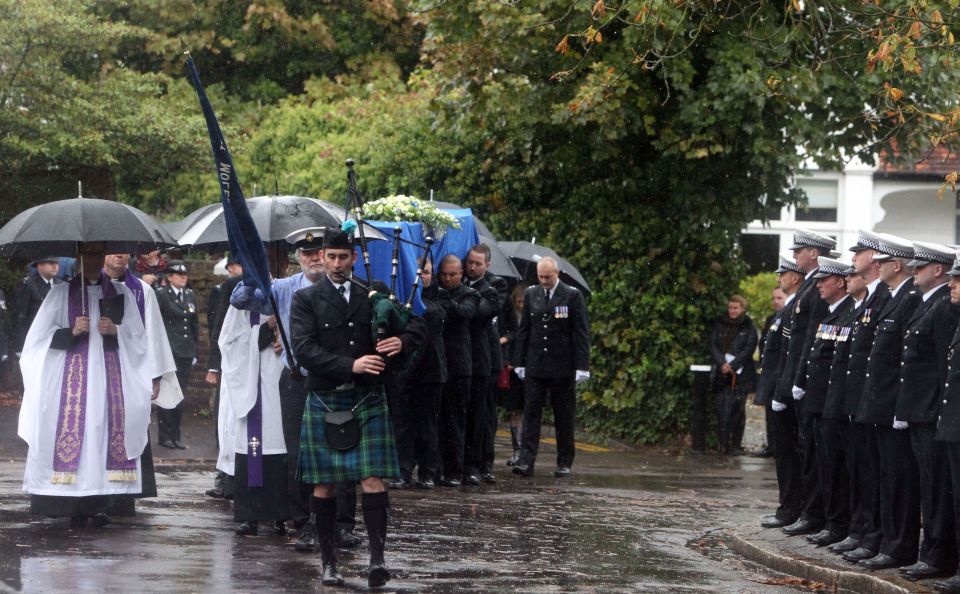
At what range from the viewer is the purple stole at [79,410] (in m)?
11.2

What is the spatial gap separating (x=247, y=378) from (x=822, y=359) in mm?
4115

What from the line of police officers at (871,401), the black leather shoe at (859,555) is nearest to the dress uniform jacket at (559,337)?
the line of police officers at (871,401)

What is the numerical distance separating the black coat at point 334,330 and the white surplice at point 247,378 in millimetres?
1794

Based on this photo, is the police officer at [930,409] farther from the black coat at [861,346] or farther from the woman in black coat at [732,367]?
the woman in black coat at [732,367]

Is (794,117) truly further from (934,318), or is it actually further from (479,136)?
(934,318)

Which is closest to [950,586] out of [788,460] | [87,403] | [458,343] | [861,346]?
[861,346]

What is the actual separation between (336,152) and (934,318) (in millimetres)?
14548

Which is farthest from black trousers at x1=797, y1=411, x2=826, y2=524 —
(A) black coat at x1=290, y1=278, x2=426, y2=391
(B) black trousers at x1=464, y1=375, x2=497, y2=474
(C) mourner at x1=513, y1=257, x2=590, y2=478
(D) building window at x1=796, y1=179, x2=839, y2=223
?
(D) building window at x1=796, y1=179, x2=839, y2=223

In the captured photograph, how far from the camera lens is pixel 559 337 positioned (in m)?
15.9

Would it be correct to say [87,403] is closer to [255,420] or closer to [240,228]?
[255,420]

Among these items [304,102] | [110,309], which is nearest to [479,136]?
[304,102]

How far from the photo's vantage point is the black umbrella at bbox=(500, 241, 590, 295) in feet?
59.5

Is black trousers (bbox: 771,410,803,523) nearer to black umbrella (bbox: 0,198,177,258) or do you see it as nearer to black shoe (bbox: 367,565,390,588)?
black shoe (bbox: 367,565,390,588)

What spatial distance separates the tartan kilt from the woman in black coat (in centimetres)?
1011
